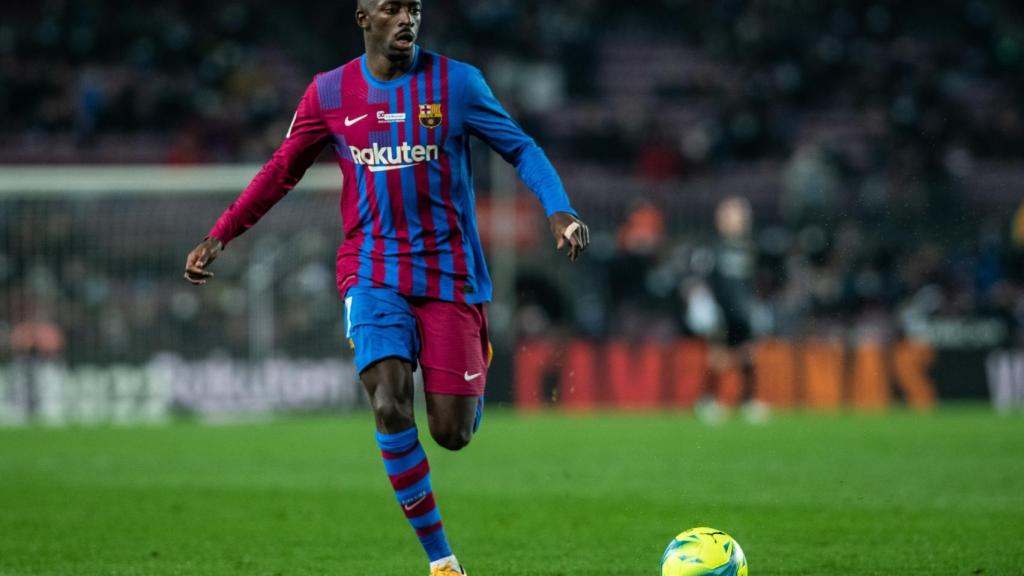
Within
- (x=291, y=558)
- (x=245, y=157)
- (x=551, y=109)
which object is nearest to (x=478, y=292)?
(x=291, y=558)

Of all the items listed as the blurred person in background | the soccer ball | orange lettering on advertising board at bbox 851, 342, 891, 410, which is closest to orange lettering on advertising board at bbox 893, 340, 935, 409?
orange lettering on advertising board at bbox 851, 342, 891, 410

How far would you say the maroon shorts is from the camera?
5.90 m

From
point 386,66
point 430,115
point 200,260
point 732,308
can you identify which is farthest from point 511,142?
point 732,308

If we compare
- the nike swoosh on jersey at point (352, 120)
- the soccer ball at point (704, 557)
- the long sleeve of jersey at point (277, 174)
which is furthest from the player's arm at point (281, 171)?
the soccer ball at point (704, 557)

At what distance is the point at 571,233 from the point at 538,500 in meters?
3.97

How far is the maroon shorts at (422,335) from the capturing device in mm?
5902

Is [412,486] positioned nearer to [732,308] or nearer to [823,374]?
[732,308]

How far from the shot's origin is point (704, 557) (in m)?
5.52

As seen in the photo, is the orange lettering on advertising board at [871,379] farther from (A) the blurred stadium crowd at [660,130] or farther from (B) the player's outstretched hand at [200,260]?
(B) the player's outstretched hand at [200,260]

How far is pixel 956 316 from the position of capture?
1817 centimetres

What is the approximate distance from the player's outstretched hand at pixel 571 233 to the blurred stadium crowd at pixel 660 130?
37.5 feet

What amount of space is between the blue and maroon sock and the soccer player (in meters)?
0.01

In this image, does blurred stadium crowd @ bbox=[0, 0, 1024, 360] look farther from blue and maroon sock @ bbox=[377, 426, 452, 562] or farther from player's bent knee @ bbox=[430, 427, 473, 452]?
blue and maroon sock @ bbox=[377, 426, 452, 562]

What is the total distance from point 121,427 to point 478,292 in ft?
37.8
